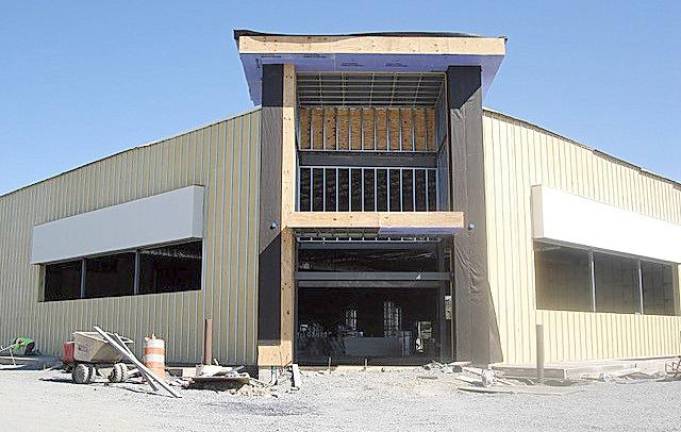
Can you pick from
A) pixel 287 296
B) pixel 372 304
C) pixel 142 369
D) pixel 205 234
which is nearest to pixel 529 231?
pixel 287 296

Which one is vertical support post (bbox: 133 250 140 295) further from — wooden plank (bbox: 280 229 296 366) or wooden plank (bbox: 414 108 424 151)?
wooden plank (bbox: 414 108 424 151)

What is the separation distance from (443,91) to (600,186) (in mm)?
7455

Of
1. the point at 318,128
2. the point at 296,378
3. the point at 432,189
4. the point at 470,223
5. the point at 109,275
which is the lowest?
the point at 296,378

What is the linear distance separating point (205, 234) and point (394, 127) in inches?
329

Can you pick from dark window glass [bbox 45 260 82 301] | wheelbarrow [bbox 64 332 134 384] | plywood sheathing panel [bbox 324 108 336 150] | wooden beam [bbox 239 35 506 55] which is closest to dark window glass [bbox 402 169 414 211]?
plywood sheathing panel [bbox 324 108 336 150]

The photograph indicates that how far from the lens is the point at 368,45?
72.3ft

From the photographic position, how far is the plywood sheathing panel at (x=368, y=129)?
89.2 ft

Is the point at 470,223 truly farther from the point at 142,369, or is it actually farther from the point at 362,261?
the point at 362,261

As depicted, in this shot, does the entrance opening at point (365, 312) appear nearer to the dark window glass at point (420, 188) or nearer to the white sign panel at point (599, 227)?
the dark window glass at point (420, 188)

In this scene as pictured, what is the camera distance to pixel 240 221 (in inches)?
893

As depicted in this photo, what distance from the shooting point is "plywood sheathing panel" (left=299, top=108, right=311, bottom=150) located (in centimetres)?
2702

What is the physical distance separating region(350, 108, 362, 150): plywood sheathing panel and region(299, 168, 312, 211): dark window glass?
1951mm

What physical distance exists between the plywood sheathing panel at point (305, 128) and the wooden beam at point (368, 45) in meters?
5.28

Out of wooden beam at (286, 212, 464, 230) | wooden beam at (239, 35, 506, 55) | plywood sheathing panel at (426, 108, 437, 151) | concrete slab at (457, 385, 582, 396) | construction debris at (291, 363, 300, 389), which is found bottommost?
concrete slab at (457, 385, 582, 396)
